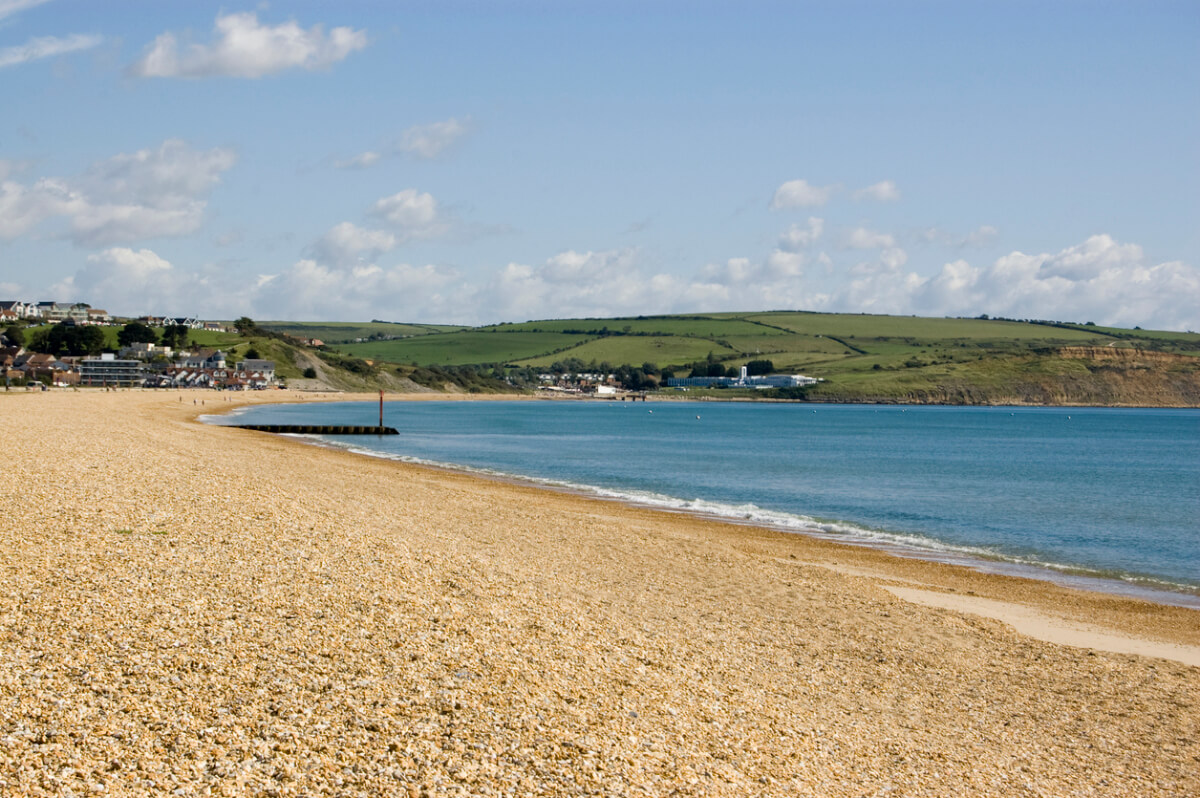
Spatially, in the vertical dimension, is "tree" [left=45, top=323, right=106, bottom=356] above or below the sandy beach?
above

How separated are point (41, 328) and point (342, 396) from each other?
200 feet

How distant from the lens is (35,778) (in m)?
6.14

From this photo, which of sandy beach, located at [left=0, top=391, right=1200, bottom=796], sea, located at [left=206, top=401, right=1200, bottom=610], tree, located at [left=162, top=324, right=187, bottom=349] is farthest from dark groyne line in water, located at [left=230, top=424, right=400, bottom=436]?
tree, located at [left=162, top=324, right=187, bottom=349]

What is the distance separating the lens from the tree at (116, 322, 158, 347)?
6772 inches

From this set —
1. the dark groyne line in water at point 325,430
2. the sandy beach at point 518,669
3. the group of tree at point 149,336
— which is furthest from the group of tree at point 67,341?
the sandy beach at point 518,669

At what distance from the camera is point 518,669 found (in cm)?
949

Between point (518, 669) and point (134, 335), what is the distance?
184076mm

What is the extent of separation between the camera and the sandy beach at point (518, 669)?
711 cm

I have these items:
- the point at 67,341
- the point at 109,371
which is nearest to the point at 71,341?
the point at 67,341

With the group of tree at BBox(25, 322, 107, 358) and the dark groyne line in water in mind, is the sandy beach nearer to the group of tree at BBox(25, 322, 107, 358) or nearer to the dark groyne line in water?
the dark groyne line in water

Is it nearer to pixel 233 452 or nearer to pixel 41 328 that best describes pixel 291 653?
pixel 233 452

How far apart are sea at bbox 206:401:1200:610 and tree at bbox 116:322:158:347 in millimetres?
112339

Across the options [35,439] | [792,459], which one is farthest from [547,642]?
[792,459]

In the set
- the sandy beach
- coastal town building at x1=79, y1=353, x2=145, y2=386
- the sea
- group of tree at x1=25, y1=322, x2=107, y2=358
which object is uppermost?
group of tree at x1=25, y1=322, x2=107, y2=358
